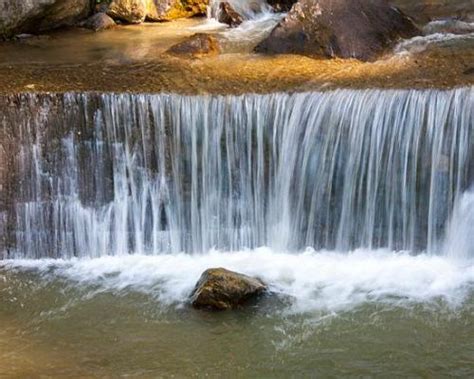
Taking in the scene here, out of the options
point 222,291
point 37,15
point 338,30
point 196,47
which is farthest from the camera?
point 37,15

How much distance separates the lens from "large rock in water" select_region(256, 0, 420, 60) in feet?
30.5

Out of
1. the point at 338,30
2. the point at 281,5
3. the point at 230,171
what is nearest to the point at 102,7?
the point at 281,5

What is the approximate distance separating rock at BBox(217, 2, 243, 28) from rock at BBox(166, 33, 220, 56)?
59.0 inches

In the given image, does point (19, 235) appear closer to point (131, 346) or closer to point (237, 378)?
point (131, 346)

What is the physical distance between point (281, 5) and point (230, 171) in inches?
174

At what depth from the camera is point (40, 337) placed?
6.67 meters

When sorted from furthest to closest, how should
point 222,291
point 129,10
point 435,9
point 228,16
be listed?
point 129,10, point 228,16, point 435,9, point 222,291

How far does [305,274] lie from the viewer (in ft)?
24.7

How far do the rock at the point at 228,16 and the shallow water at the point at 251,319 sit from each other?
4.34m

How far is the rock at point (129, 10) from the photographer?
38.6 feet

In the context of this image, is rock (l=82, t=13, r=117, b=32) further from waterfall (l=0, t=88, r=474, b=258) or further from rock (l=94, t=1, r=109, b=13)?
waterfall (l=0, t=88, r=474, b=258)

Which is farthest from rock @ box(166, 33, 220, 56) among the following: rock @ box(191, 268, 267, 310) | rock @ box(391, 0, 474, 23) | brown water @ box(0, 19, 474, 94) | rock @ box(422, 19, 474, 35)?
rock @ box(191, 268, 267, 310)

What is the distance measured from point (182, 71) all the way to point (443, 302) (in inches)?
153

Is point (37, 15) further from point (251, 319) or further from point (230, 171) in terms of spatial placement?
point (251, 319)
